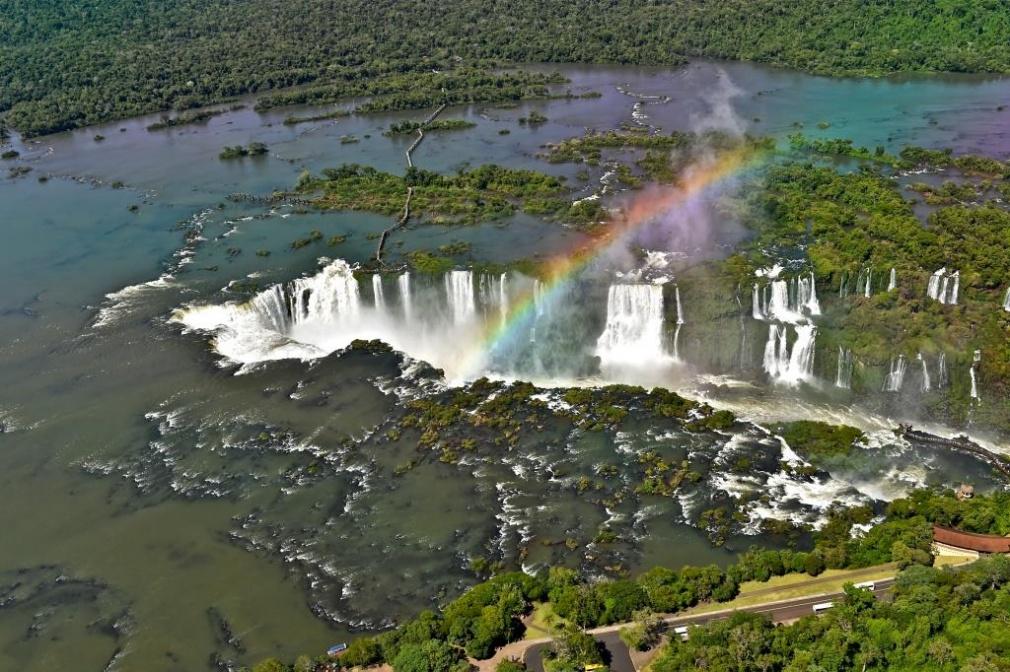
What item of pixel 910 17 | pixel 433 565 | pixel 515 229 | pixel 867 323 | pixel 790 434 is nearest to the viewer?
pixel 433 565

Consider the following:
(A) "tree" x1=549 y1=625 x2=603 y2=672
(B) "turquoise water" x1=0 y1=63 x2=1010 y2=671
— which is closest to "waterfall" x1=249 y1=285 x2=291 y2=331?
(B) "turquoise water" x1=0 y1=63 x2=1010 y2=671

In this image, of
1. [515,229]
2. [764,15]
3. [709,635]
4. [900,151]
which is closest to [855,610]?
[709,635]

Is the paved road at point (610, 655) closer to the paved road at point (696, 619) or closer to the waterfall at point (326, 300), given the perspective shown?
the paved road at point (696, 619)

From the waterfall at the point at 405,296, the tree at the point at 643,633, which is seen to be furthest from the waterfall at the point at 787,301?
Result: the tree at the point at 643,633

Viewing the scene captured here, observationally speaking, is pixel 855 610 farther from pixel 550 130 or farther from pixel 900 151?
pixel 550 130

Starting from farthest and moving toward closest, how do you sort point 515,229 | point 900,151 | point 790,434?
point 900,151, point 515,229, point 790,434
